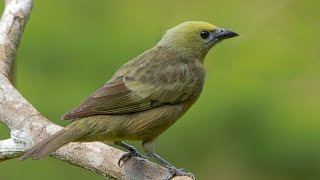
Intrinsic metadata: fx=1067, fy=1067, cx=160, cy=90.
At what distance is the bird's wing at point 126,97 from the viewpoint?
635 centimetres

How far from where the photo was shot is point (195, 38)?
6973 millimetres

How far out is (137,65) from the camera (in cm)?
671

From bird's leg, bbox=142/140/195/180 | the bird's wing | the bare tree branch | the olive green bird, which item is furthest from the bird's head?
the bare tree branch

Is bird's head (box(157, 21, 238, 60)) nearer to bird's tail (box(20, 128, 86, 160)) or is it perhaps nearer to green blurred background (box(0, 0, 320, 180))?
bird's tail (box(20, 128, 86, 160))

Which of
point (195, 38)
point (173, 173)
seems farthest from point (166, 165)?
point (195, 38)

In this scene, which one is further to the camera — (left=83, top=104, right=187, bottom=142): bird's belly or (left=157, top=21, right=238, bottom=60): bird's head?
(left=157, top=21, right=238, bottom=60): bird's head

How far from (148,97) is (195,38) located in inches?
25.5

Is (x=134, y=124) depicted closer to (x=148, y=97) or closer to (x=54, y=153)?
(x=148, y=97)

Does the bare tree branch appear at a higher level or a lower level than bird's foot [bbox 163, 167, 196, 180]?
higher

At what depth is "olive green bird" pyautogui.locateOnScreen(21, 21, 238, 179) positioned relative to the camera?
20.6ft

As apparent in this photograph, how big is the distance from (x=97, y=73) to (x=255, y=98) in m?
1.65

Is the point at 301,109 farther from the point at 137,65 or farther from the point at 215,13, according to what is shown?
the point at 137,65

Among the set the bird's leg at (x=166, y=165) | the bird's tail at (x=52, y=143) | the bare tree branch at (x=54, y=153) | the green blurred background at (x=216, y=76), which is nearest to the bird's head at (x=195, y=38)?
the bird's leg at (x=166, y=165)

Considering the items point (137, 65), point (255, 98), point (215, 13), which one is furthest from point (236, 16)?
point (137, 65)
